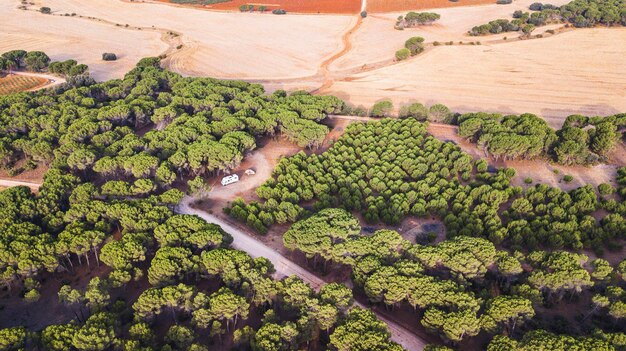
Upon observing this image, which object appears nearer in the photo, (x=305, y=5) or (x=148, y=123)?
(x=148, y=123)

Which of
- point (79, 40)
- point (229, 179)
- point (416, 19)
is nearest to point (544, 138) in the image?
point (229, 179)

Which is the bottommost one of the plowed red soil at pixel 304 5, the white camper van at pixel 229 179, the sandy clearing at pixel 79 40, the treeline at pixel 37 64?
the white camper van at pixel 229 179

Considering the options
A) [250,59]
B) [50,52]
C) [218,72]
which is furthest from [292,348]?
[50,52]

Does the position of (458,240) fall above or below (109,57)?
below

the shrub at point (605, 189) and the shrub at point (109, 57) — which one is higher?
the shrub at point (109, 57)

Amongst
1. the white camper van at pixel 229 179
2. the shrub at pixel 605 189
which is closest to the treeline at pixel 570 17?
the shrub at pixel 605 189

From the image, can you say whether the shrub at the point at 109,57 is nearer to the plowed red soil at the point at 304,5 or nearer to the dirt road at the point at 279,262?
the plowed red soil at the point at 304,5

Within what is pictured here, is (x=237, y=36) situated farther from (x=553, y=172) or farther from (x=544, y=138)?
(x=553, y=172)
